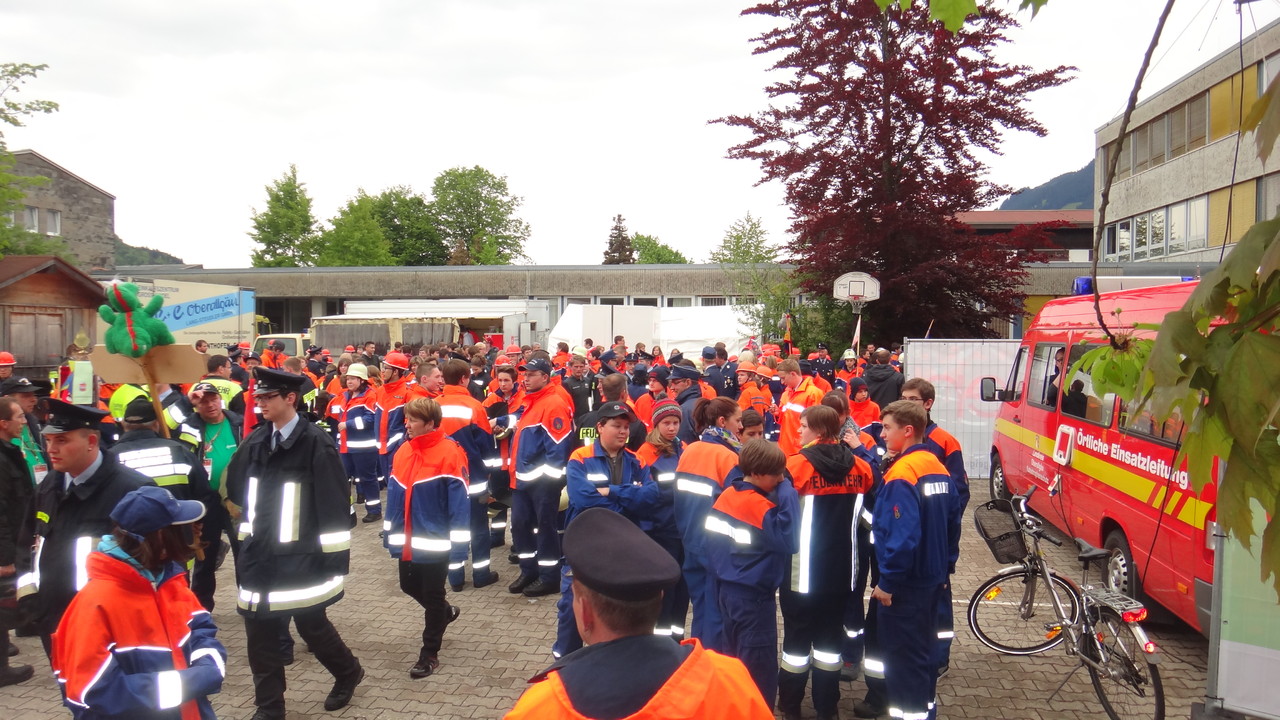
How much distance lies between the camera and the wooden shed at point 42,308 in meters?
17.1

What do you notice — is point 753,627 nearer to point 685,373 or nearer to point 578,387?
point 685,373

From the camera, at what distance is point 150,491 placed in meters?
3.06

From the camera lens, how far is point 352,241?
200 ft

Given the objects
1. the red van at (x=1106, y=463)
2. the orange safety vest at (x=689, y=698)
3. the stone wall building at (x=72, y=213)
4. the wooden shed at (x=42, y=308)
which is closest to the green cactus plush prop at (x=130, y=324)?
the orange safety vest at (x=689, y=698)

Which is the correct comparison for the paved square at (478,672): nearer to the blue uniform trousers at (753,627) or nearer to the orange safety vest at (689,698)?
the blue uniform trousers at (753,627)

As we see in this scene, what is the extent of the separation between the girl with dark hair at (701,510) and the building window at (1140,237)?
33269 millimetres

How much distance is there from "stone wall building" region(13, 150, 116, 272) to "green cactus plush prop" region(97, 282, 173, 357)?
137ft

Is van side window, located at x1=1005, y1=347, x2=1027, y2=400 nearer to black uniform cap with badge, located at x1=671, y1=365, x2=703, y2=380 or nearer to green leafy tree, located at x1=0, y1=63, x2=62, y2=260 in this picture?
black uniform cap with badge, located at x1=671, y1=365, x2=703, y2=380

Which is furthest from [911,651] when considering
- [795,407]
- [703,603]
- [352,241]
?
[352,241]

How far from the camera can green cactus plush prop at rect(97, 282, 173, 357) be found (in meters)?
4.95

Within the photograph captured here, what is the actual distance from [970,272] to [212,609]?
766 inches

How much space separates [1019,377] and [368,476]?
336 inches

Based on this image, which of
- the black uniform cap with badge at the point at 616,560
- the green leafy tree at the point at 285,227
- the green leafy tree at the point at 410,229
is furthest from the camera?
the green leafy tree at the point at 410,229

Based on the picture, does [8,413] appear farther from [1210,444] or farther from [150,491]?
[1210,444]
